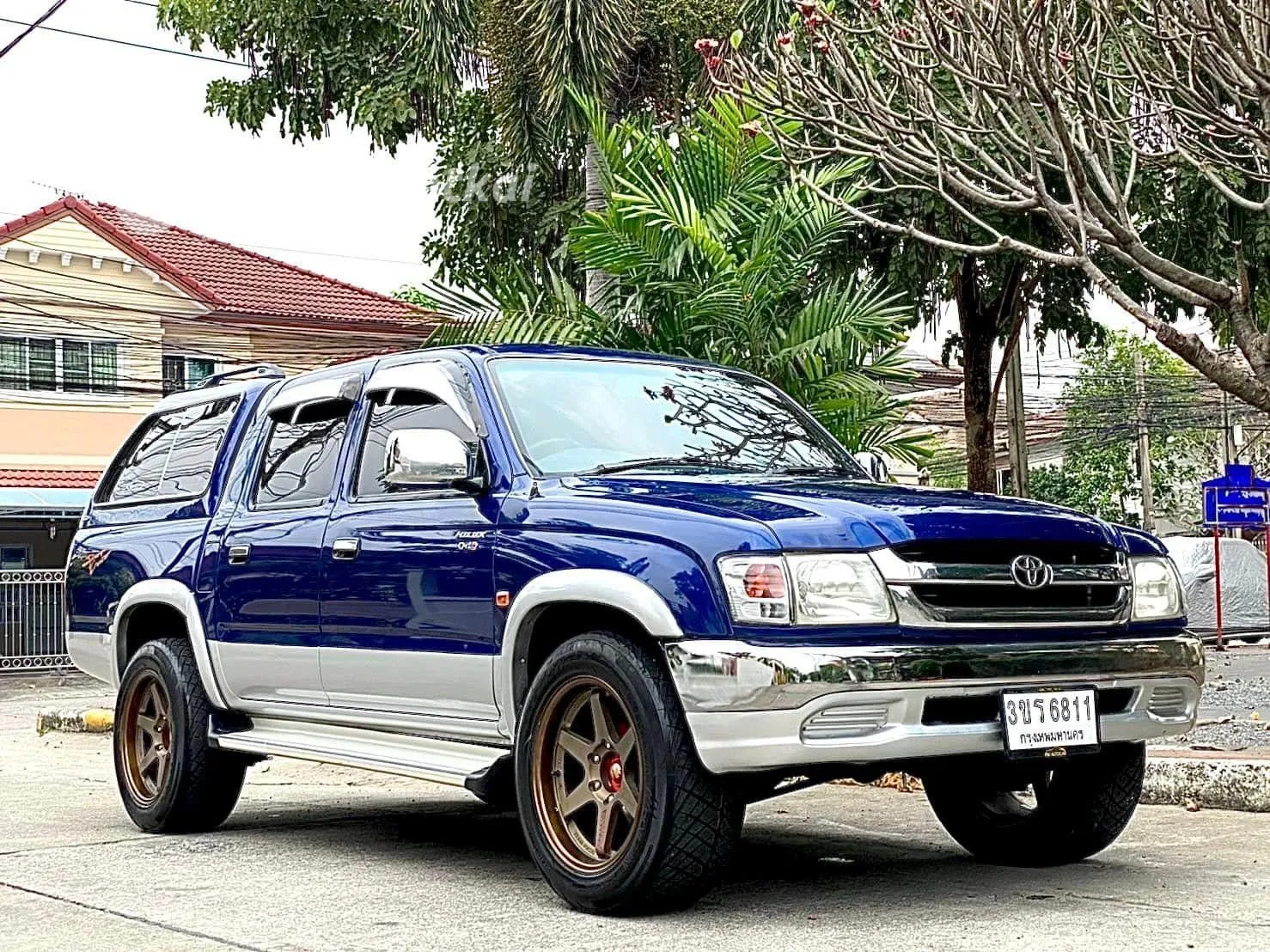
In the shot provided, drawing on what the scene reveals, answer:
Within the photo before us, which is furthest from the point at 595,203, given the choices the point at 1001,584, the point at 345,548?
the point at 1001,584

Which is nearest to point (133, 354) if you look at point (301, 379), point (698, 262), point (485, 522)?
point (698, 262)

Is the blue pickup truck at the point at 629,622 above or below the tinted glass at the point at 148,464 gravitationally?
below

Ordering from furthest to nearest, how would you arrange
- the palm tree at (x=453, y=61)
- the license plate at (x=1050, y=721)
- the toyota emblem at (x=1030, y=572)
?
1. the palm tree at (x=453, y=61)
2. the toyota emblem at (x=1030, y=572)
3. the license plate at (x=1050, y=721)

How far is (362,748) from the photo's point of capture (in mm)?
6754

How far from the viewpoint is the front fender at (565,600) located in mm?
5332

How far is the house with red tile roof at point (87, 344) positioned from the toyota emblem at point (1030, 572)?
79.6 ft

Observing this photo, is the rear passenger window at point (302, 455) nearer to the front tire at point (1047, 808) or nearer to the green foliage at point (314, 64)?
the front tire at point (1047, 808)

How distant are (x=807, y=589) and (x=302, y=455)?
3.07 metres

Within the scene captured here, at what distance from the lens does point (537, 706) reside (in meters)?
5.75

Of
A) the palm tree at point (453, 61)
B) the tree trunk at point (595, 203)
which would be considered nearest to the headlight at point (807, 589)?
the tree trunk at point (595, 203)

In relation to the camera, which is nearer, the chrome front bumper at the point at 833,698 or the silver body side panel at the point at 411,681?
the chrome front bumper at the point at 833,698

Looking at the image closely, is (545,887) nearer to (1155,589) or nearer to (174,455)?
(1155,589)

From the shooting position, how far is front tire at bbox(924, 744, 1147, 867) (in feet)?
20.6

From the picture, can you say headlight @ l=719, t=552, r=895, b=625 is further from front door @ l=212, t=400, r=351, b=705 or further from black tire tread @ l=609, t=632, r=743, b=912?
front door @ l=212, t=400, r=351, b=705
